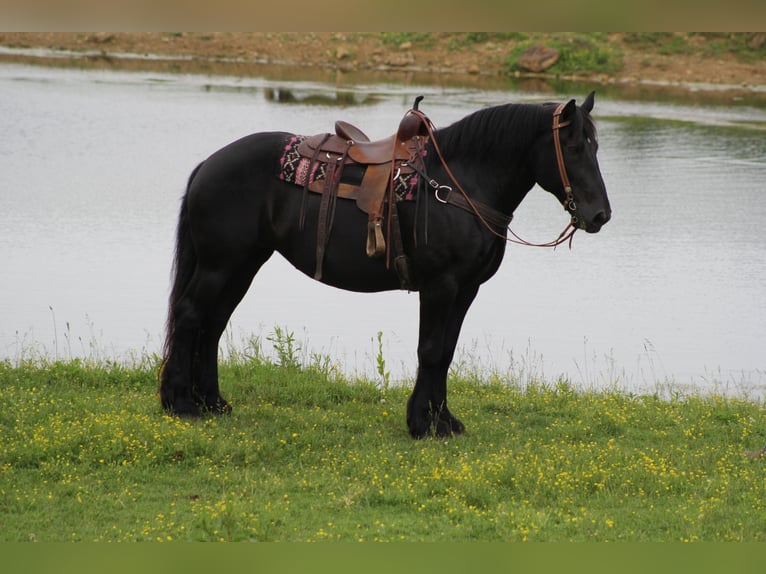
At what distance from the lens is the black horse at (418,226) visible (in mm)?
6188

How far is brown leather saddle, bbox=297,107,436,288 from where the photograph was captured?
A: 20.8 feet

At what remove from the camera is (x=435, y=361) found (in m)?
6.61

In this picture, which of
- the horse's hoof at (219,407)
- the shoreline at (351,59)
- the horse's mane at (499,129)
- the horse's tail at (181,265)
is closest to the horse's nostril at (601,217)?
the horse's mane at (499,129)

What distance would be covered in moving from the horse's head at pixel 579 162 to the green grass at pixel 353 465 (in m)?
1.57

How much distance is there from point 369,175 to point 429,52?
33.4 metres

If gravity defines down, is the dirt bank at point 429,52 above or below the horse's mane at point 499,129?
below

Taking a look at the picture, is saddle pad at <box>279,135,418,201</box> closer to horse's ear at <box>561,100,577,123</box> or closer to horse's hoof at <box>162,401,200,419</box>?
horse's ear at <box>561,100,577,123</box>

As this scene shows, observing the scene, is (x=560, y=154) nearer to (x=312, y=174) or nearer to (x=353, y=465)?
(x=312, y=174)

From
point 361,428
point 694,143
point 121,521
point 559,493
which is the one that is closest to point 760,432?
point 559,493

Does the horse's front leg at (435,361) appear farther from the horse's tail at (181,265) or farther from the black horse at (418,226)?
the horse's tail at (181,265)

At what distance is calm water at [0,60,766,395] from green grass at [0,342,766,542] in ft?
6.73

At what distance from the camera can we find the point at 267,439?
6.39 meters

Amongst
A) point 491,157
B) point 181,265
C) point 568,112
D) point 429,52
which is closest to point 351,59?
point 429,52

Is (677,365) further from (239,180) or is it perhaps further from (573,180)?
(239,180)
